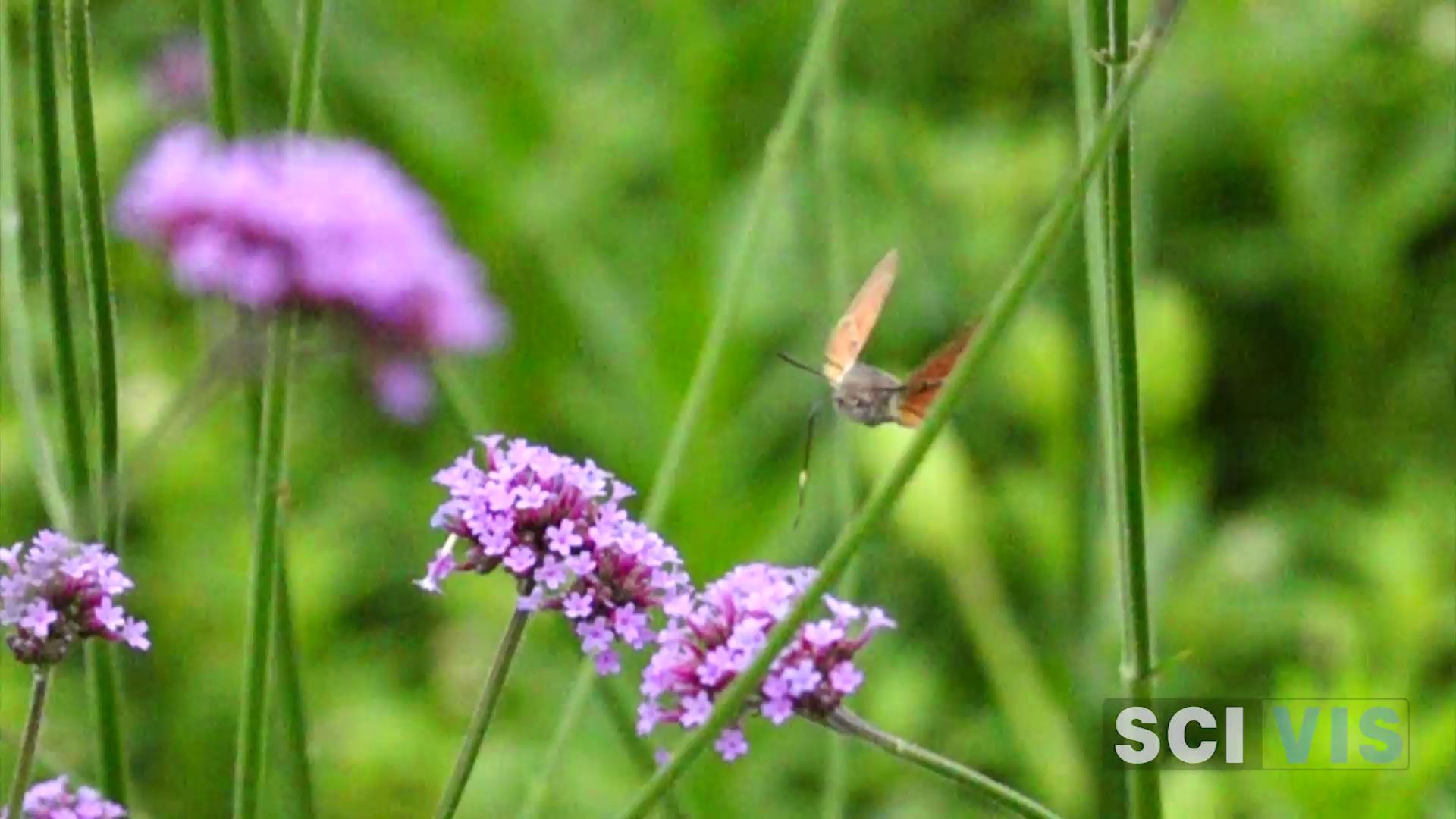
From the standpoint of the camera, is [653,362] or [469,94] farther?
[469,94]

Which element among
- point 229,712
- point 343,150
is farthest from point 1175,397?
point 343,150

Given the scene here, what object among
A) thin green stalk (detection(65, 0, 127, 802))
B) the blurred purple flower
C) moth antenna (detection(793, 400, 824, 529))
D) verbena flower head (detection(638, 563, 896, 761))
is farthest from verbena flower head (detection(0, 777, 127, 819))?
the blurred purple flower

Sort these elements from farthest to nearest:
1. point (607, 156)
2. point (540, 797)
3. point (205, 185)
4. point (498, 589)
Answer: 1. point (607, 156)
2. point (498, 589)
3. point (540, 797)
4. point (205, 185)

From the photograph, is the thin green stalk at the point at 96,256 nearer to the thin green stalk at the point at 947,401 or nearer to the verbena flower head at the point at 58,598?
the verbena flower head at the point at 58,598

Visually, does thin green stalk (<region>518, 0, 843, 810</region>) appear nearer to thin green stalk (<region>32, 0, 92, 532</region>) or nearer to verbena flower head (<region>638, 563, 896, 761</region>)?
verbena flower head (<region>638, 563, 896, 761</region>)

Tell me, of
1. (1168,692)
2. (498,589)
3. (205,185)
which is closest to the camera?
(205,185)

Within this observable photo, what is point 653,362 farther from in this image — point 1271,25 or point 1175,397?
point 1271,25

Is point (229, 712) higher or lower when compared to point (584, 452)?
lower
